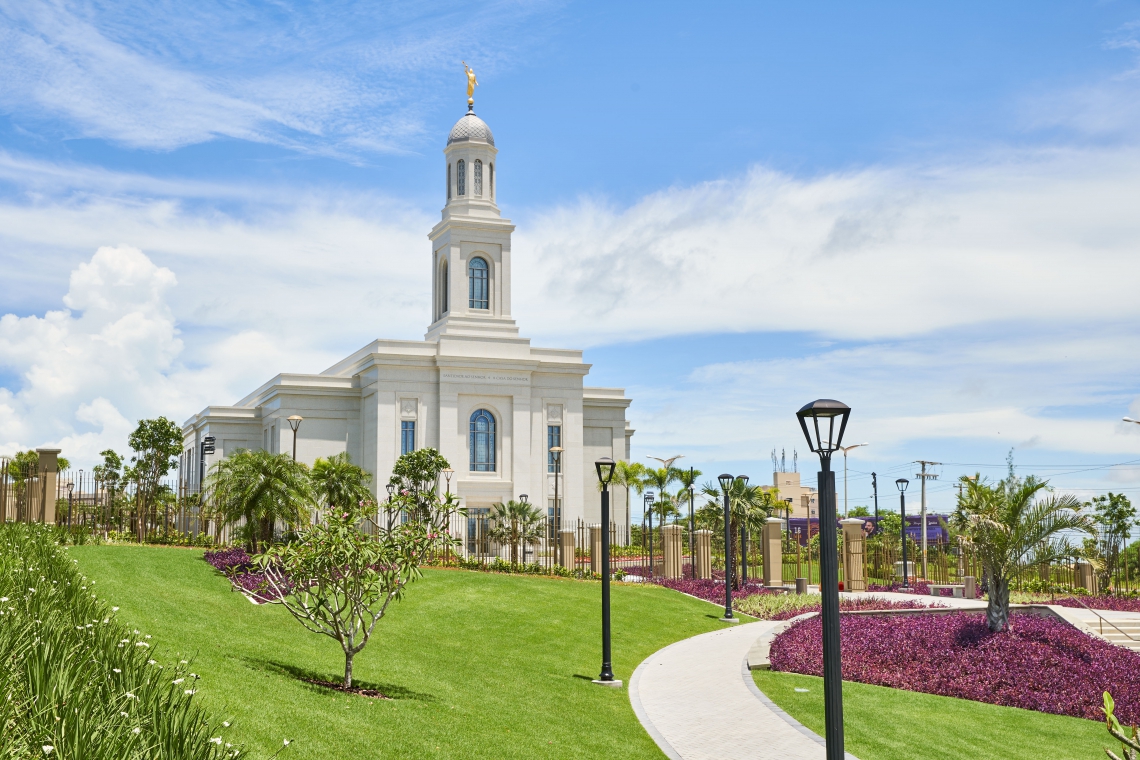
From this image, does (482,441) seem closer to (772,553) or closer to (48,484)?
(772,553)

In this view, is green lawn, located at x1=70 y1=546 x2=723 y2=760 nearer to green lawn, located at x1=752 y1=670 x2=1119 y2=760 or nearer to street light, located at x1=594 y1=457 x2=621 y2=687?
street light, located at x1=594 y1=457 x2=621 y2=687

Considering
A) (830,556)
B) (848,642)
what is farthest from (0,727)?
(848,642)

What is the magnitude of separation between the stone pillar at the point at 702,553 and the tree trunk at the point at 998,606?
1503 centimetres

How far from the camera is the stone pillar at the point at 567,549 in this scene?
34625 mm

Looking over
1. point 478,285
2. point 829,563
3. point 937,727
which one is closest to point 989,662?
point 937,727

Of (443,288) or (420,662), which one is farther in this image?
(443,288)

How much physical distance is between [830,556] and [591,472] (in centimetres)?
4468

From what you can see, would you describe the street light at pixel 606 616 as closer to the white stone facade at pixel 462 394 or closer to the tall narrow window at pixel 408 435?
the white stone facade at pixel 462 394

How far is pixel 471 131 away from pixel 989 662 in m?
40.3

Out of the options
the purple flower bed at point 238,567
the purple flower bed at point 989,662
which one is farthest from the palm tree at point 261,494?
the purple flower bed at point 989,662

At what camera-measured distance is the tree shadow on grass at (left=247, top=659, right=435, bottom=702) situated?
1179 centimetres

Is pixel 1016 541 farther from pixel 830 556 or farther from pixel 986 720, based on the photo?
pixel 830 556

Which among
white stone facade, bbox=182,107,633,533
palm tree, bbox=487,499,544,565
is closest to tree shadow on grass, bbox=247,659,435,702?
palm tree, bbox=487,499,544,565

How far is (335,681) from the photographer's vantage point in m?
12.0
